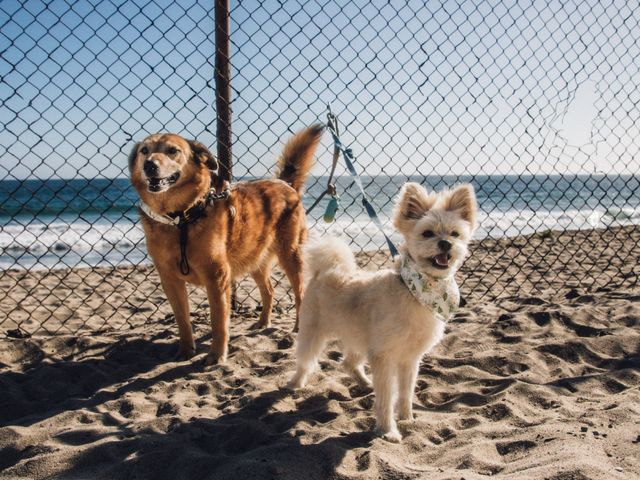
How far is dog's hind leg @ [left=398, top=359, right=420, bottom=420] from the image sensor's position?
9.62 feet

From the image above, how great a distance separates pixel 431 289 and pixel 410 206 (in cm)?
47

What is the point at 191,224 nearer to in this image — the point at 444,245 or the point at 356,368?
the point at 356,368

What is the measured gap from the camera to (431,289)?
8.87 feet

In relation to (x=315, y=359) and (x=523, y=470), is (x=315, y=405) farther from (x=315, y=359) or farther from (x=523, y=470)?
(x=523, y=470)

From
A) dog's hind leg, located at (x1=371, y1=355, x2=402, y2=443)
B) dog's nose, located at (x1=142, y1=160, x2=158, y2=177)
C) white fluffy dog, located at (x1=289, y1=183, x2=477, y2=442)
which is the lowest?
dog's hind leg, located at (x1=371, y1=355, x2=402, y2=443)

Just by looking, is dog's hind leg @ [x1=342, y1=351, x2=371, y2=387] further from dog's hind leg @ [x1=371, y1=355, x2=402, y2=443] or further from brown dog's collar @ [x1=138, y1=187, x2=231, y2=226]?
brown dog's collar @ [x1=138, y1=187, x2=231, y2=226]

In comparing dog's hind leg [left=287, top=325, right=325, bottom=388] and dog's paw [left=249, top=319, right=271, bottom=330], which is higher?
dog's hind leg [left=287, top=325, right=325, bottom=388]

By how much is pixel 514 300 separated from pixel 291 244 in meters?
2.25

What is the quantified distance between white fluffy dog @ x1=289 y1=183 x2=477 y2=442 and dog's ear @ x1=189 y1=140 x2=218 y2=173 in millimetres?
1381

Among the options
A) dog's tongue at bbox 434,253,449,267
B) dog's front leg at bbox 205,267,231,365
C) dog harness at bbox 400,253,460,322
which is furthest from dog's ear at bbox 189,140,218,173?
dog's tongue at bbox 434,253,449,267

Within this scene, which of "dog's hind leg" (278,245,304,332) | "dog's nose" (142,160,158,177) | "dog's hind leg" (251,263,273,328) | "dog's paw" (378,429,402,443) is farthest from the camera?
"dog's hind leg" (251,263,273,328)

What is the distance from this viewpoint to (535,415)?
9.32ft

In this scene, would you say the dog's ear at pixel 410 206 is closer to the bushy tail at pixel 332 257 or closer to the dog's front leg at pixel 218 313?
the bushy tail at pixel 332 257

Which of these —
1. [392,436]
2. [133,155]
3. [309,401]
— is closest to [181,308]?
[133,155]
